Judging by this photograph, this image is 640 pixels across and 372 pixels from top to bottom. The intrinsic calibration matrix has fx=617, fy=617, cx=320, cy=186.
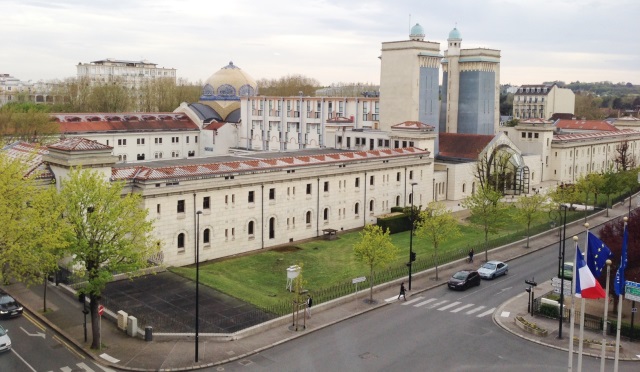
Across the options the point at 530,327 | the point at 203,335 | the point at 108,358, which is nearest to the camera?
the point at 108,358

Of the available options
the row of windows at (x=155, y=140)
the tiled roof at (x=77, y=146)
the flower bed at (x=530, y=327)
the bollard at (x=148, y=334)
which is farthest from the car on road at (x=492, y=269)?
the row of windows at (x=155, y=140)

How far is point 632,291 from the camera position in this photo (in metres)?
29.5

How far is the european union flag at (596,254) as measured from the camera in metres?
25.7

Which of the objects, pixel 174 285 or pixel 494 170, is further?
pixel 494 170

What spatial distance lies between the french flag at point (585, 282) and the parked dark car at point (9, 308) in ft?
103

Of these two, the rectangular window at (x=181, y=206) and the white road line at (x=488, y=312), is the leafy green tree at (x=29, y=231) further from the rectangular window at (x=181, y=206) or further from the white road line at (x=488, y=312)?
the white road line at (x=488, y=312)

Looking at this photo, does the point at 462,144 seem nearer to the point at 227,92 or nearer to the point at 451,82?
the point at 451,82

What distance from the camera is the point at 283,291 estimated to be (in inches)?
1697

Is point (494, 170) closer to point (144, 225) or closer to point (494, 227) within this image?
point (494, 227)

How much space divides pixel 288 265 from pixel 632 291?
27.0 metres

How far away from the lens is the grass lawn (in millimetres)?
43000

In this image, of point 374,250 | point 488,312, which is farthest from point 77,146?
point 488,312

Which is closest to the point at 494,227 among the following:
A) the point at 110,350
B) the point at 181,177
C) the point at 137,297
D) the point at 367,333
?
the point at 367,333

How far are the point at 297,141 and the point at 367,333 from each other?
229ft
